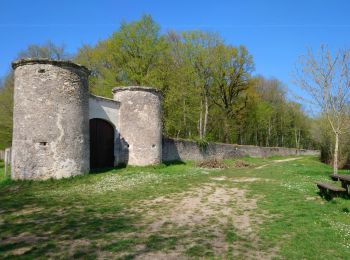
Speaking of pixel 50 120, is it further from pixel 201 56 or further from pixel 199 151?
pixel 201 56

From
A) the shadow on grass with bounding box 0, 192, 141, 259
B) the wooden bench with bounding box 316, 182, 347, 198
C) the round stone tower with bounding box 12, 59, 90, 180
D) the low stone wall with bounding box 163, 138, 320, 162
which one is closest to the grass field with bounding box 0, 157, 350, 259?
the shadow on grass with bounding box 0, 192, 141, 259

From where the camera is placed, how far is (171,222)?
7.82 metres

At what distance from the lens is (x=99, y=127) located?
1841 centimetres

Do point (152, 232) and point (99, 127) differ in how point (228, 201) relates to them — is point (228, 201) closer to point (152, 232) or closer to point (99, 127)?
point (152, 232)

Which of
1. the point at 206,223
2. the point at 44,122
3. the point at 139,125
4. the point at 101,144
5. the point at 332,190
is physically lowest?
the point at 206,223

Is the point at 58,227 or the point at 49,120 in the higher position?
the point at 49,120

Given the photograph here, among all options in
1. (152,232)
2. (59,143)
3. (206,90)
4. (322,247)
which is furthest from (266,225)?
(206,90)

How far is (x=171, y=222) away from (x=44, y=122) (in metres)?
8.48

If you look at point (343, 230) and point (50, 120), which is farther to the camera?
point (50, 120)

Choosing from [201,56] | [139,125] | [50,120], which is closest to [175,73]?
[201,56]

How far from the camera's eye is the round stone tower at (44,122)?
13.9 m

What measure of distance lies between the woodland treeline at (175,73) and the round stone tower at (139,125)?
7.85 meters

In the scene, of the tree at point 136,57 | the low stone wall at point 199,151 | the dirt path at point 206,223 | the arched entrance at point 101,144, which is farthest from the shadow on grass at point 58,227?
the tree at point 136,57

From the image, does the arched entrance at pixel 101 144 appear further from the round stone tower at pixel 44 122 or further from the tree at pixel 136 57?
the tree at pixel 136 57
